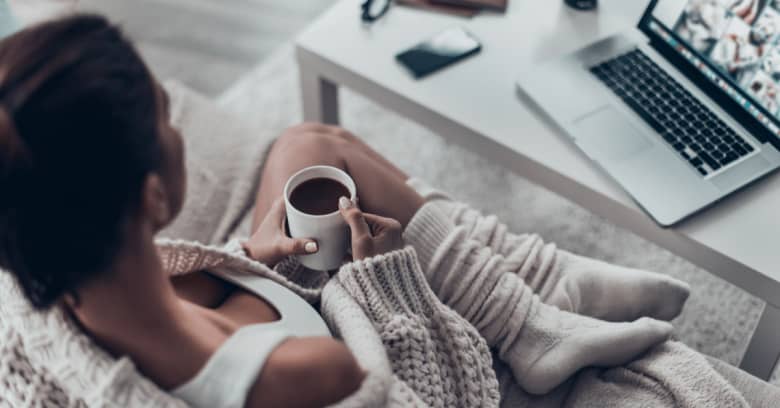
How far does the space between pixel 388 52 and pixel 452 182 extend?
0.51 meters

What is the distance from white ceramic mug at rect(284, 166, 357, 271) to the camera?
91 cm

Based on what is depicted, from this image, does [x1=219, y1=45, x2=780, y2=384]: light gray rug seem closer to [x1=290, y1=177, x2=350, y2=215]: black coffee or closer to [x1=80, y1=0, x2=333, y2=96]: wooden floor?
[x1=80, y1=0, x2=333, y2=96]: wooden floor

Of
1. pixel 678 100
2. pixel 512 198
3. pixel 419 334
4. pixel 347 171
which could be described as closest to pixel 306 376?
pixel 419 334

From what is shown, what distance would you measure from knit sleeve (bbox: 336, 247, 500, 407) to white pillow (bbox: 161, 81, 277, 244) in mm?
589

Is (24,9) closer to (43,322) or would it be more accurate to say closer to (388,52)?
(388,52)

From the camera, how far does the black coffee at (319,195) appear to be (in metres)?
0.97

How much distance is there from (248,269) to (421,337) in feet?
0.73

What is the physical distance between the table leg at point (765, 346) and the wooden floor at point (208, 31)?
4.81 feet

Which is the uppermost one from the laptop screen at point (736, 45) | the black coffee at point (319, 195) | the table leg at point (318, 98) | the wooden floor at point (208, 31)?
the laptop screen at point (736, 45)

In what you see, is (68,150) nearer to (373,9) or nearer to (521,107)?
(521,107)

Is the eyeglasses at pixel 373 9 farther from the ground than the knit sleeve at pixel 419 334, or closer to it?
farther from the ground

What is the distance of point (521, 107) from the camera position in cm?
128

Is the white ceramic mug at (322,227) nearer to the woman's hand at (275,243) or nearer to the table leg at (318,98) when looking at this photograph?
the woman's hand at (275,243)

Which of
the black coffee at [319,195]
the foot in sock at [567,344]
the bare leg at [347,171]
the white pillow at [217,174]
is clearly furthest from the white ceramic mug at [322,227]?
the white pillow at [217,174]
